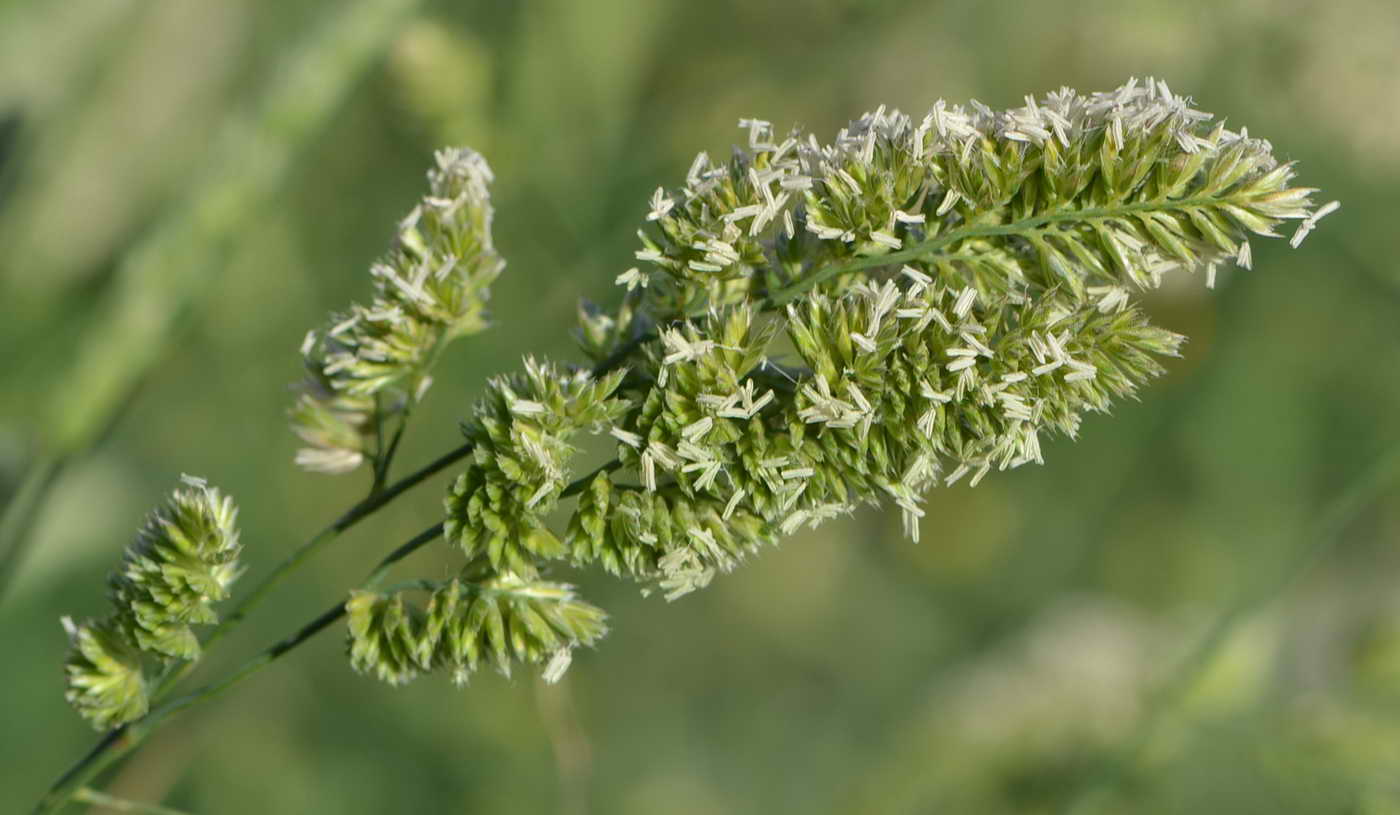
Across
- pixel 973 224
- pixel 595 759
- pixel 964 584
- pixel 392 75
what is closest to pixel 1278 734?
pixel 964 584

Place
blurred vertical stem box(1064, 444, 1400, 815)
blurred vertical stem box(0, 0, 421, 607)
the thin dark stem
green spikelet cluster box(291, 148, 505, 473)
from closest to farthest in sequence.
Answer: the thin dark stem < green spikelet cluster box(291, 148, 505, 473) < blurred vertical stem box(0, 0, 421, 607) < blurred vertical stem box(1064, 444, 1400, 815)

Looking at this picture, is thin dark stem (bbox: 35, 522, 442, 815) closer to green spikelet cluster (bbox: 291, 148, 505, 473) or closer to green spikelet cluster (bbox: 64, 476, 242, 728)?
green spikelet cluster (bbox: 64, 476, 242, 728)

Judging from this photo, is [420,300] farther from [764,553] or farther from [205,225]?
[764,553]

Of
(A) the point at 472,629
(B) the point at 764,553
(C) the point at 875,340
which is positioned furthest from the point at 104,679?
(B) the point at 764,553

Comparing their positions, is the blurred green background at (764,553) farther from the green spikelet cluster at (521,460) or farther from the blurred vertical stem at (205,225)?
the green spikelet cluster at (521,460)

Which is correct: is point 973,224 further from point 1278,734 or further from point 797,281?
point 1278,734

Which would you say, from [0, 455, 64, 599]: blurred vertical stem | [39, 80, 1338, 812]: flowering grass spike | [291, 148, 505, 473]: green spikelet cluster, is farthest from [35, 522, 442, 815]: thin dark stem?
[0, 455, 64, 599]: blurred vertical stem

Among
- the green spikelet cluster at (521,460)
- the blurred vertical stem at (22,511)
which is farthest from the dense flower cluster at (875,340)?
the blurred vertical stem at (22,511)
